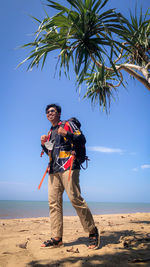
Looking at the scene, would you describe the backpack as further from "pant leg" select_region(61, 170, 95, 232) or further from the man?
"pant leg" select_region(61, 170, 95, 232)

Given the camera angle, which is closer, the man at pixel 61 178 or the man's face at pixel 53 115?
the man at pixel 61 178

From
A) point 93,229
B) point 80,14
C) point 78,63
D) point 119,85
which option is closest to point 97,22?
point 80,14

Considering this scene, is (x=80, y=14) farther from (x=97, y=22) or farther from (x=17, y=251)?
(x=17, y=251)

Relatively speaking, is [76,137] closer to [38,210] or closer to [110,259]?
[110,259]

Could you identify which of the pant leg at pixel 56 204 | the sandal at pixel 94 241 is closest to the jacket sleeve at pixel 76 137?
the pant leg at pixel 56 204

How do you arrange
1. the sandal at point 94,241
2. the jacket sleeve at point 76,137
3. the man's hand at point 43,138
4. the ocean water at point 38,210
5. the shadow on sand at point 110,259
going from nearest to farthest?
the shadow on sand at point 110,259 → the sandal at point 94,241 → the jacket sleeve at point 76,137 → the man's hand at point 43,138 → the ocean water at point 38,210

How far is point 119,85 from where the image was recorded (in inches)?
216

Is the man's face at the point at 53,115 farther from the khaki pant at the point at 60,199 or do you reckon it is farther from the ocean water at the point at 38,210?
the ocean water at the point at 38,210

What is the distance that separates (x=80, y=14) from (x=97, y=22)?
1.12ft

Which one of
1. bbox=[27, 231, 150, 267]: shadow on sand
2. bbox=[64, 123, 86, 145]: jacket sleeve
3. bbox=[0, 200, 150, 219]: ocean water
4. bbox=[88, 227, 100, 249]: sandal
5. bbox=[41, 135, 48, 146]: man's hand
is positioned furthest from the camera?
bbox=[0, 200, 150, 219]: ocean water

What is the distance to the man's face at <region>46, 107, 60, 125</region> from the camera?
2.63 meters

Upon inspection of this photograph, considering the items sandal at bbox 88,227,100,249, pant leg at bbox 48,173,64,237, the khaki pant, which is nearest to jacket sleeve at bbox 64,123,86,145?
the khaki pant

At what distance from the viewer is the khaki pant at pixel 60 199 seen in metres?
2.18

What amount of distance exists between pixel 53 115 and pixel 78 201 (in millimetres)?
1122
